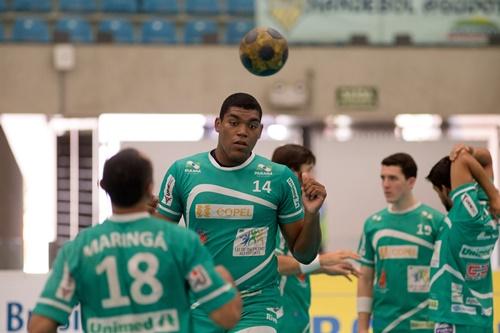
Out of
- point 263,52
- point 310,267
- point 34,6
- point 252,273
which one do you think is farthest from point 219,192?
point 34,6

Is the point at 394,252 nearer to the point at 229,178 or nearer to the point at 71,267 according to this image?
the point at 229,178

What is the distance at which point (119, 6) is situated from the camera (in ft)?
57.0

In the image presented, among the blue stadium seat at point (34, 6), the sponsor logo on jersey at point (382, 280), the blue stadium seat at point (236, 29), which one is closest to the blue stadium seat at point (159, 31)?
the blue stadium seat at point (236, 29)

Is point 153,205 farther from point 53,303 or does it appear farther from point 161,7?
point 161,7

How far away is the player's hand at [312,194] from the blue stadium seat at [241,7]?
11.9m

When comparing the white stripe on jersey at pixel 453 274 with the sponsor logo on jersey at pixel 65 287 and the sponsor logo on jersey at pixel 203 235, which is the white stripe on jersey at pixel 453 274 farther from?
the sponsor logo on jersey at pixel 65 287

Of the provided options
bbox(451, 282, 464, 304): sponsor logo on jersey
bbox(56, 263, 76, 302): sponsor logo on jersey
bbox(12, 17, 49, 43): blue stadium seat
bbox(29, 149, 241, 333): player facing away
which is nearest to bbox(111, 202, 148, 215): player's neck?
bbox(29, 149, 241, 333): player facing away

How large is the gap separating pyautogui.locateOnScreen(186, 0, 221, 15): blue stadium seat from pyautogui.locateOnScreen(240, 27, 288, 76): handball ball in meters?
10.9

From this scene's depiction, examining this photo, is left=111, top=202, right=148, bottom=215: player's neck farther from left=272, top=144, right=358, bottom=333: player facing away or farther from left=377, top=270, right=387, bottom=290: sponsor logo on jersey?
left=377, top=270, right=387, bottom=290: sponsor logo on jersey

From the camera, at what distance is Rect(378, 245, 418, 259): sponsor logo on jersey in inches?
298

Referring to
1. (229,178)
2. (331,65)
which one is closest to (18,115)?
(331,65)

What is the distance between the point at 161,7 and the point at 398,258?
416 inches

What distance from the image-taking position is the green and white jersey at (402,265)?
7527mm

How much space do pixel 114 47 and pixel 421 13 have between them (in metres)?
4.74
